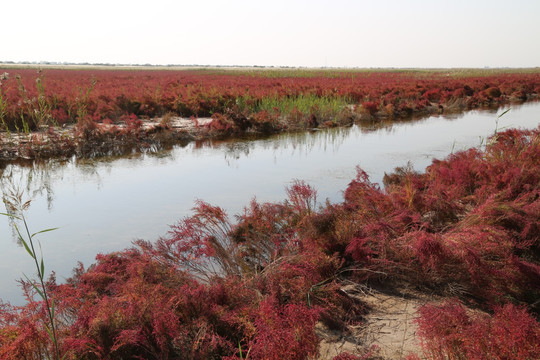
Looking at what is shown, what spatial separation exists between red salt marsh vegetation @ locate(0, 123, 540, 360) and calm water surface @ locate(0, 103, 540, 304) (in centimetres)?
138

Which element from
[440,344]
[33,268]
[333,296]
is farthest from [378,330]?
[33,268]

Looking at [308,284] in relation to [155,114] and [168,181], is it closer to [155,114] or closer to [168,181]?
[168,181]

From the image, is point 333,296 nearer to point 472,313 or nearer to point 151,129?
point 472,313

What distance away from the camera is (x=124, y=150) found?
11211 mm

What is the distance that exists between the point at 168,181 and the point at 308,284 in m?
5.36

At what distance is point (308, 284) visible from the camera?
358 centimetres

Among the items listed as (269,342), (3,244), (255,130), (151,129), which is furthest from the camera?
(255,130)

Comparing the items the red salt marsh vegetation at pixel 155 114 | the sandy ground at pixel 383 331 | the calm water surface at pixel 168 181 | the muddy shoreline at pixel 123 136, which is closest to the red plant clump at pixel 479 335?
the sandy ground at pixel 383 331

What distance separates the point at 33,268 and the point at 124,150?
266 inches

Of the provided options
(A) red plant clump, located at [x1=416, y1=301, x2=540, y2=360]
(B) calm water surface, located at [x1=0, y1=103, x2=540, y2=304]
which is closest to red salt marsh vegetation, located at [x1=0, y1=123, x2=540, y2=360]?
(A) red plant clump, located at [x1=416, y1=301, x2=540, y2=360]

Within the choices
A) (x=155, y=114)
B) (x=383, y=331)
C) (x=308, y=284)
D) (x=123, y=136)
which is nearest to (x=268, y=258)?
(x=308, y=284)

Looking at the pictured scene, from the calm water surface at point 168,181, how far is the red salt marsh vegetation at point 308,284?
1.38m

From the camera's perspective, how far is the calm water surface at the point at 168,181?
5508 millimetres

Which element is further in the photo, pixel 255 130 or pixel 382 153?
pixel 255 130
